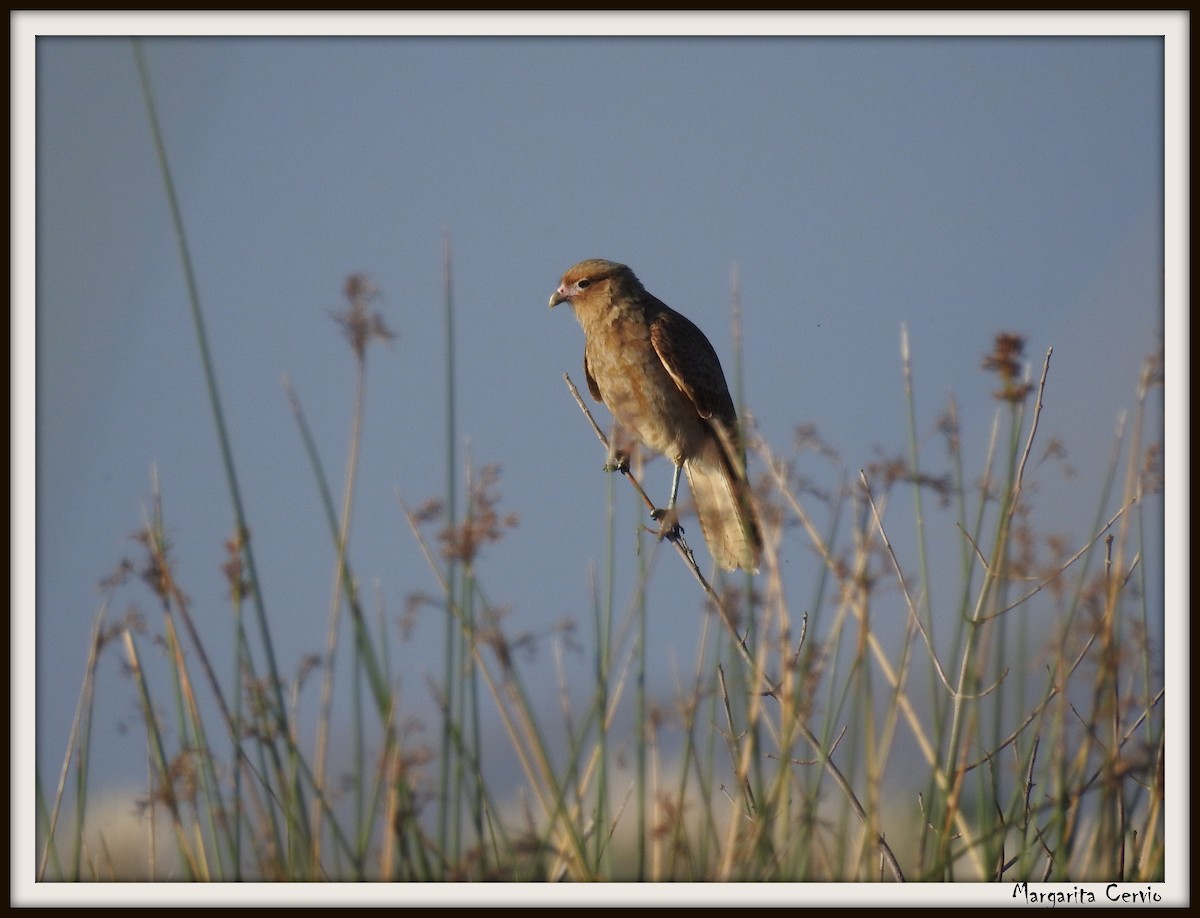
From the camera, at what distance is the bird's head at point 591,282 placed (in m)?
6.01

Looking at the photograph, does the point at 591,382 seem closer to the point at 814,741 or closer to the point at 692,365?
the point at 692,365

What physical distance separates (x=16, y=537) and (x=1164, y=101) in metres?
3.75

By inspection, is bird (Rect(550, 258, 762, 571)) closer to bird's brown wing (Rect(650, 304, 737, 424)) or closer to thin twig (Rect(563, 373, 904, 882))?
bird's brown wing (Rect(650, 304, 737, 424))

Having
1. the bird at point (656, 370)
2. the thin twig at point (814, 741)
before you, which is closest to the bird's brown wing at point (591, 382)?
the bird at point (656, 370)

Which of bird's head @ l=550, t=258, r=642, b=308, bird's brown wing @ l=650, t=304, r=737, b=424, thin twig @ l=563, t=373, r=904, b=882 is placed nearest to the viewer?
thin twig @ l=563, t=373, r=904, b=882

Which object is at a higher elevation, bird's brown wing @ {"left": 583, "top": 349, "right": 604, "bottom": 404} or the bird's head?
the bird's head

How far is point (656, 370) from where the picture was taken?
572 cm

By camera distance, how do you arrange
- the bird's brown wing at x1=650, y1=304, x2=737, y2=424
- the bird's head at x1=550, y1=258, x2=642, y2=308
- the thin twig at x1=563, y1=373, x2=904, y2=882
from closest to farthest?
the thin twig at x1=563, y1=373, x2=904, y2=882, the bird's brown wing at x1=650, y1=304, x2=737, y2=424, the bird's head at x1=550, y1=258, x2=642, y2=308

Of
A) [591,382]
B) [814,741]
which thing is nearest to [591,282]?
[591,382]

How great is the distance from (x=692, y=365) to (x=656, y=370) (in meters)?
0.19

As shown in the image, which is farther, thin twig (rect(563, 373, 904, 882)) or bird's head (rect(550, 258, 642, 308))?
bird's head (rect(550, 258, 642, 308))

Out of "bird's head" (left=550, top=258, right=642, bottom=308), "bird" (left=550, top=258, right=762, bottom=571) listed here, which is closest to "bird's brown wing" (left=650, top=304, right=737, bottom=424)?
"bird" (left=550, top=258, right=762, bottom=571)

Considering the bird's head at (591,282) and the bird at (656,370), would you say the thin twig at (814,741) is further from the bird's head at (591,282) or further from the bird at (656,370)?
the bird's head at (591,282)

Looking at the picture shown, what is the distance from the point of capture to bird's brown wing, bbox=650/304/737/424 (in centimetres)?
566
